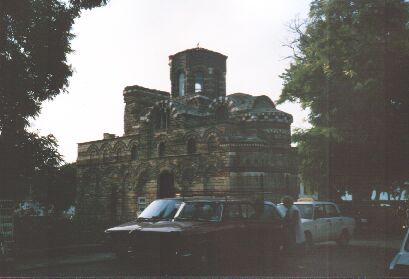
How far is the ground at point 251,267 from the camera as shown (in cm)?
982

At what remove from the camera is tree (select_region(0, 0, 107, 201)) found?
14406 mm

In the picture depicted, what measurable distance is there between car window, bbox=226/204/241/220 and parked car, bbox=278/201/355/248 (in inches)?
167

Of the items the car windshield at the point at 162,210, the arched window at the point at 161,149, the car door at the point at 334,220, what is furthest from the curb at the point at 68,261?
the arched window at the point at 161,149

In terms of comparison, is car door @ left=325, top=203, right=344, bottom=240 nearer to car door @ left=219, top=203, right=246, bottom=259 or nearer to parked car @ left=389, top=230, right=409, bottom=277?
car door @ left=219, top=203, right=246, bottom=259

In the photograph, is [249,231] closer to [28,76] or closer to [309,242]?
[309,242]

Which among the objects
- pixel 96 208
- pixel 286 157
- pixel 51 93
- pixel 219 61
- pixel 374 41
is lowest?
pixel 96 208

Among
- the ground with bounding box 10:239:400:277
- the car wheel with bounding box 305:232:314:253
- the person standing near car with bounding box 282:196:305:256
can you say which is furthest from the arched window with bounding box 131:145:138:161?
the person standing near car with bounding box 282:196:305:256

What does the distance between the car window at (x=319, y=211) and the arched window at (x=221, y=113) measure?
16561mm

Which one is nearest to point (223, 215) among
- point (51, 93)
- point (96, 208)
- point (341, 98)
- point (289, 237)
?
point (289, 237)

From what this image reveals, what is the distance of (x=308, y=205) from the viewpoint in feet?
50.2

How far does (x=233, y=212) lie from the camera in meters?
10.6

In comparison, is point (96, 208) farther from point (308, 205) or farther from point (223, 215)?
point (223, 215)

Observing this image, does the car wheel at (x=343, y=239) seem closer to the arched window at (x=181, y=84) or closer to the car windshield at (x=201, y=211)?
the car windshield at (x=201, y=211)

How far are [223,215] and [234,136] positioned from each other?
17.7 meters
